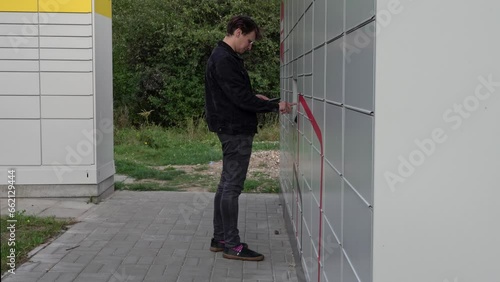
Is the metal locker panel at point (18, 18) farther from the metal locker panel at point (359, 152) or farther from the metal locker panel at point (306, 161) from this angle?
the metal locker panel at point (359, 152)

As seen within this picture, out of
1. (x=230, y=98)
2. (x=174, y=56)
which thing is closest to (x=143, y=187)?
(x=230, y=98)

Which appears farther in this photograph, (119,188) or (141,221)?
(119,188)

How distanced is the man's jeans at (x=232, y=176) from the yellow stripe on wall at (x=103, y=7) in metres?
3.69

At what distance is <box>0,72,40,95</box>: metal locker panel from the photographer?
28.0 feet

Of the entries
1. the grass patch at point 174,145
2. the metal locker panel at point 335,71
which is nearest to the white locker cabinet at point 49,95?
→ the grass patch at point 174,145

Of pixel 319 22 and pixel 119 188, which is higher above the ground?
pixel 319 22

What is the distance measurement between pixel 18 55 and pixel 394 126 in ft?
23.6

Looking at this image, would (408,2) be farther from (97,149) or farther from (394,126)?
(97,149)

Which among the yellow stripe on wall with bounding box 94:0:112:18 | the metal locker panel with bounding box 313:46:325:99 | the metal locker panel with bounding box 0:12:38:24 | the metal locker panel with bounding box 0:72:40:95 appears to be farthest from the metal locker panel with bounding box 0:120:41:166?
the metal locker panel with bounding box 313:46:325:99

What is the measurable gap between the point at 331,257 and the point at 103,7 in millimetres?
6632

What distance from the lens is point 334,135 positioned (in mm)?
3229

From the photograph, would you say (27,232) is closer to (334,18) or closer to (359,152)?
(334,18)

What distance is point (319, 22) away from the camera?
3.98 meters

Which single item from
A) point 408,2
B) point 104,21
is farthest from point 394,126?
point 104,21
